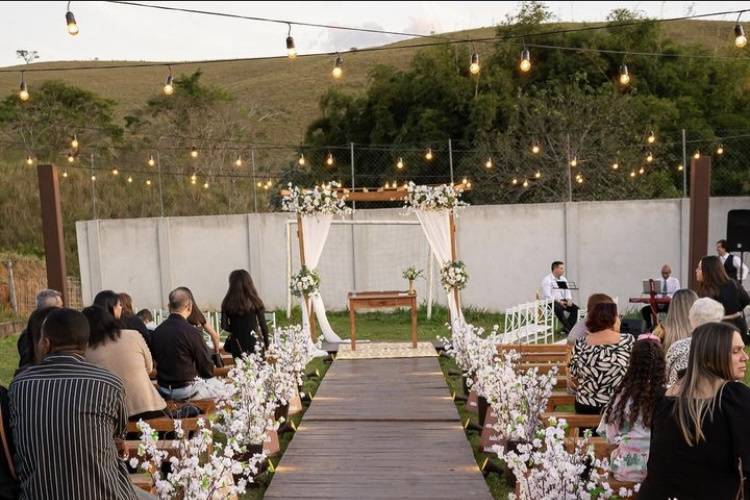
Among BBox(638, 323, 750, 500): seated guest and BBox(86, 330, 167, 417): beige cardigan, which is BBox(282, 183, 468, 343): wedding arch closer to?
BBox(86, 330, 167, 417): beige cardigan

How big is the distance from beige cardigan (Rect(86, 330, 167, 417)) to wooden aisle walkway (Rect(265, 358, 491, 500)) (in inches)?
40.2

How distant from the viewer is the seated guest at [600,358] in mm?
5164

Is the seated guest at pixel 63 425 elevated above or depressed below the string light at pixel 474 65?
below

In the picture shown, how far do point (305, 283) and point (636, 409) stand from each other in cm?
846

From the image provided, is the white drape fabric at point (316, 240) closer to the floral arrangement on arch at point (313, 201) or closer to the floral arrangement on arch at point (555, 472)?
the floral arrangement on arch at point (313, 201)

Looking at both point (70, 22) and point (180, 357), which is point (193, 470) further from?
point (70, 22)

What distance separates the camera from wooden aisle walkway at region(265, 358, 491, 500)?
552cm

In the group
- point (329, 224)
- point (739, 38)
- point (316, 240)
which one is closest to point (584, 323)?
point (739, 38)

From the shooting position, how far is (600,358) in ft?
17.0

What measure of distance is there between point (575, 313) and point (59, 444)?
10791 millimetres

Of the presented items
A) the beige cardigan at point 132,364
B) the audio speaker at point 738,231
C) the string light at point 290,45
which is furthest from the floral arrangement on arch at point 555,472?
the audio speaker at point 738,231

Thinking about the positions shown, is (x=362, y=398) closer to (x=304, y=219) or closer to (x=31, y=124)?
(x=304, y=219)

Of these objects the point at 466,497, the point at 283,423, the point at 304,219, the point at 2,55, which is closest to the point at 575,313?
the point at 304,219

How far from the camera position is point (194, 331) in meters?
6.14
